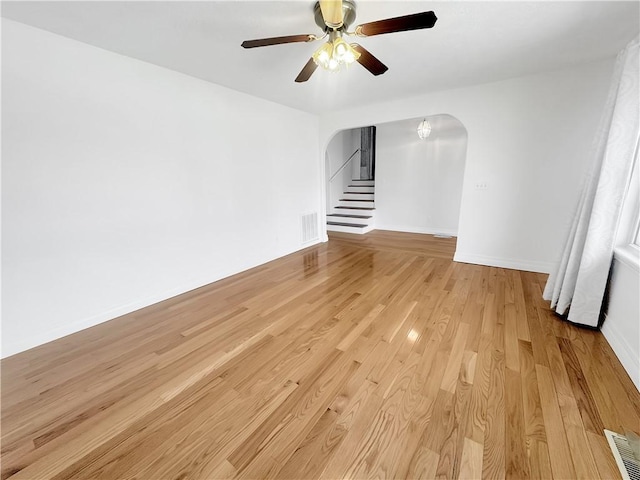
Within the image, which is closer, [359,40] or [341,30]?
[341,30]

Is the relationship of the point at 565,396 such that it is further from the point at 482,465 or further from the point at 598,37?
the point at 598,37

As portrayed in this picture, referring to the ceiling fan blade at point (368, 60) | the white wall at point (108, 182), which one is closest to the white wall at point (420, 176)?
the white wall at point (108, 182)

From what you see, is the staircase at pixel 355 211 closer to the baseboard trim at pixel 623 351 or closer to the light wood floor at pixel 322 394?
the light wood floor at pixel 322 394

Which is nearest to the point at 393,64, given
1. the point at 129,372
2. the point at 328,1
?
the point at 328,1

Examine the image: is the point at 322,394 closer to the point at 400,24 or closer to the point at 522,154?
the point at 400,24

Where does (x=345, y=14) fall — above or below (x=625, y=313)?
above

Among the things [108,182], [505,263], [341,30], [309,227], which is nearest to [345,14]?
[341,30]

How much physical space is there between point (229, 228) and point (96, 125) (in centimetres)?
168

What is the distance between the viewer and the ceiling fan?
1523mm

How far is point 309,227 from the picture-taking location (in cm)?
498

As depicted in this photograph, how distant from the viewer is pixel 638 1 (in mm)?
1762

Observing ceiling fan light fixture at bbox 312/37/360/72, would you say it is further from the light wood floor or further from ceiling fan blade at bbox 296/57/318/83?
the light wood floor

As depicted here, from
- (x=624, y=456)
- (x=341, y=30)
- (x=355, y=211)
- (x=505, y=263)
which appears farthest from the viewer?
(x=355, y=211)

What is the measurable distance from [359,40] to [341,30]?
57 cm
